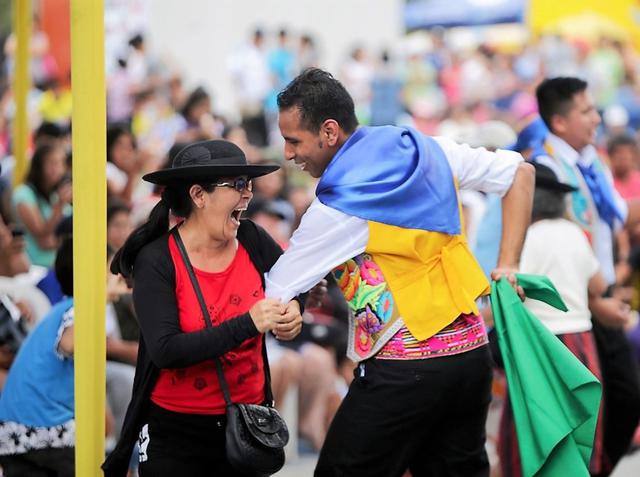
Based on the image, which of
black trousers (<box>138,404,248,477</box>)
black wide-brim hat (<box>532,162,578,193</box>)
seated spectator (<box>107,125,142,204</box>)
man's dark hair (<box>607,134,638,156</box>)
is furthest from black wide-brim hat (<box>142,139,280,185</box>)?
man's dark hair (<box>607,134,638,156</box>)

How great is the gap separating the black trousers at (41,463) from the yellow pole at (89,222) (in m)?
0.85

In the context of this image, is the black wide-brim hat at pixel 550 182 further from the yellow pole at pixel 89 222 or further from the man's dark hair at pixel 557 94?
the yellow pole at pixel 89 222

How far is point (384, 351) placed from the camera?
404 centimetres

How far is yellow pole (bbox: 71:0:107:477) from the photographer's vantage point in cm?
391

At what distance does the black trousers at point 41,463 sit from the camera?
4.84m

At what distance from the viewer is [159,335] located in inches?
150

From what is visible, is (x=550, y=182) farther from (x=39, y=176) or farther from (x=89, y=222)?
(x=39, y=176)

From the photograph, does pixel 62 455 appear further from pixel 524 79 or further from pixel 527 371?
pixel 524 79

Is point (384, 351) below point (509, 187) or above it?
below

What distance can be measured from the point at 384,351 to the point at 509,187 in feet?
2.68

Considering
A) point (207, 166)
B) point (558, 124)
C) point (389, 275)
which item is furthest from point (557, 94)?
point (207, 166)

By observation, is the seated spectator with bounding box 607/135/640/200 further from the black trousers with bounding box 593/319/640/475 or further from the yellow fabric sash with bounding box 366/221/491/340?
the yellow fabric sash with bounding box 366/221/491/340

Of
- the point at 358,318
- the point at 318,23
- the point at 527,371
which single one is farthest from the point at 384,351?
the point at 318,23

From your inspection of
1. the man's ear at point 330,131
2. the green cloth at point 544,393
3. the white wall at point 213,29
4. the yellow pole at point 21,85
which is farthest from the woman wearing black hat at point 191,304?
the white wall at point 213,29
